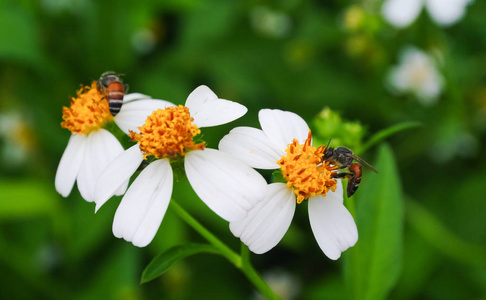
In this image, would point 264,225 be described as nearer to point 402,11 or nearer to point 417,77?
point 402,11

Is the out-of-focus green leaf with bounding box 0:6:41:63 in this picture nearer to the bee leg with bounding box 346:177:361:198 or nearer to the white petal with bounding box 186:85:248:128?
the white petal with bounding box 186:85:248:128

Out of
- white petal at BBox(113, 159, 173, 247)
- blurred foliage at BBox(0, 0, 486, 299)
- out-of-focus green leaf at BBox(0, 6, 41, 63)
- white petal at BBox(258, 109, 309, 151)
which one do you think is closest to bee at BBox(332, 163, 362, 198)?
white petal at BBox(258, 109, 309, 151)

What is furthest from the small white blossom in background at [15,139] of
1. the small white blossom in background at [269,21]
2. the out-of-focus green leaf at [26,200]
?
the small white blossom in background at [269,21]

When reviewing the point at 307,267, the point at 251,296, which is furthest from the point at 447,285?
the point at 251,296

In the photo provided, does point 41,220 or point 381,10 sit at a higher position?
point 381,10

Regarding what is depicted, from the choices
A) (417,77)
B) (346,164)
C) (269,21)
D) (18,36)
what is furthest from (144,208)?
(269,21)

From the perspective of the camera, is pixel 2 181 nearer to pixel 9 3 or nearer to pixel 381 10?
pixel 9 3

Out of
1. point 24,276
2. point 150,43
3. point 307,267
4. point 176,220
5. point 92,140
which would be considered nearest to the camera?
point 92,140

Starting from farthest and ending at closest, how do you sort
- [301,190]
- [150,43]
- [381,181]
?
[150,43] → [381,181] → [301,190]
